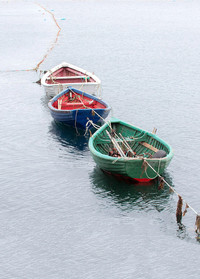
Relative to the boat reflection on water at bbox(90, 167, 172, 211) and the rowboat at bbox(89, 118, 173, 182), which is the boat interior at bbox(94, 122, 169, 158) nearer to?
the rowboat at bbox(89, 118, 173, 182)

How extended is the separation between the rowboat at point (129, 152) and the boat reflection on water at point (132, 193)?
1.66ft

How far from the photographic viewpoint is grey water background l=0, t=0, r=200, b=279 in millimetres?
18391

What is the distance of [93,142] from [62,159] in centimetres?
300

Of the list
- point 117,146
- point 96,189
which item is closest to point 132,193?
point 96,189

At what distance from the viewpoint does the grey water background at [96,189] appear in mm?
18391

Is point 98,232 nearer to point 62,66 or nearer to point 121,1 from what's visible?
point 62,66

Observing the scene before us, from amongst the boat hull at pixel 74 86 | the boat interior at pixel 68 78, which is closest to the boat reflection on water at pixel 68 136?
the boat hull at pixel 74 86

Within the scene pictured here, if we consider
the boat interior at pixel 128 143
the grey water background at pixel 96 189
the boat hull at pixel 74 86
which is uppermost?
the boat hull at pixel 74 86

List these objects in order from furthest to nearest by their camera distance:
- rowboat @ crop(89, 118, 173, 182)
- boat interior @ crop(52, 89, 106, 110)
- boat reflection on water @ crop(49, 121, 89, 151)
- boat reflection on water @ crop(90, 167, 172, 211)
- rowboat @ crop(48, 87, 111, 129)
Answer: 1. boat interior @ crop(52, 89, 106, 110)
2. rowboat @ crop(48, 87, 111, 129)
3. boat reflection on water @ crop(49, 121, 89, 151)
4. rowboat @ crop(89, 118, 173, 182)
5. boat reflection on water @ crop(90, 167, 172, 211)

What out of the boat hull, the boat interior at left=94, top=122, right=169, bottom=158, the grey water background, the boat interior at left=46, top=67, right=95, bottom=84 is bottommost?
the grey water background

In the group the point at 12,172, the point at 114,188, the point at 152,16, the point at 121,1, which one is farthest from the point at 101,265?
the point at 121,1

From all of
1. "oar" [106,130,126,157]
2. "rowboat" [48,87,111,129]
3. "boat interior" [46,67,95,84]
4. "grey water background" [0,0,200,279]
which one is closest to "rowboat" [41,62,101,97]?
"boat interior" [46,67,95,84]

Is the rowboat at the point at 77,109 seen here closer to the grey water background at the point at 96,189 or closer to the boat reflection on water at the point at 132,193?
the grey water background at the point at 96,189

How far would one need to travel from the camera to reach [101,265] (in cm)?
1811
